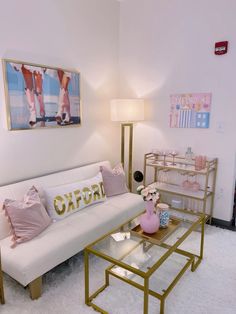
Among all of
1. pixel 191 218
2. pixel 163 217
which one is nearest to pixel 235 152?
pixel 191 218

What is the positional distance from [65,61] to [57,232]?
1851 millimetres

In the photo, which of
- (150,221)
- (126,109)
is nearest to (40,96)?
(126,109)

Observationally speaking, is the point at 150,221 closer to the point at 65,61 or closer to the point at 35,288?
the point at 35,288

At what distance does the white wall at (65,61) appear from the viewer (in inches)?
92.6

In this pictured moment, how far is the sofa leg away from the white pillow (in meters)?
0.59

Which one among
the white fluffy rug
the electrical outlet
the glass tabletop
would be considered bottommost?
the white fluffy rug

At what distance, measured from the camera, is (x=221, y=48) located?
2703 mm

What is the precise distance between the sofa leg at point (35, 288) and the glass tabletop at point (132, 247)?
1.53 feet

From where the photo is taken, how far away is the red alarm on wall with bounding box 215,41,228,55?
2676 mm

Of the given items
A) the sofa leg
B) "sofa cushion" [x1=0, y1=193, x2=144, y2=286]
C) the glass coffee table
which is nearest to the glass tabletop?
the glass coffee table

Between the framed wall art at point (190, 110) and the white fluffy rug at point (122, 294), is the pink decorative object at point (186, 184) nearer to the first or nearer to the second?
the framed wall art at point (190, 110)

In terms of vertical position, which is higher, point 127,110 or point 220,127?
point 127,110

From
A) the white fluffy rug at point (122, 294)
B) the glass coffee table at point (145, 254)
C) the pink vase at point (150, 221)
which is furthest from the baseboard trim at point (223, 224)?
the pink vase at point (150, 221)

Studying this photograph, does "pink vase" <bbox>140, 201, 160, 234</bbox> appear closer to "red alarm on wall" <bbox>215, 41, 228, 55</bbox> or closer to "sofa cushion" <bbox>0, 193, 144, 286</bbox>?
"sofa cushion" <bbox>0, 193, 144, 286</bbox>
